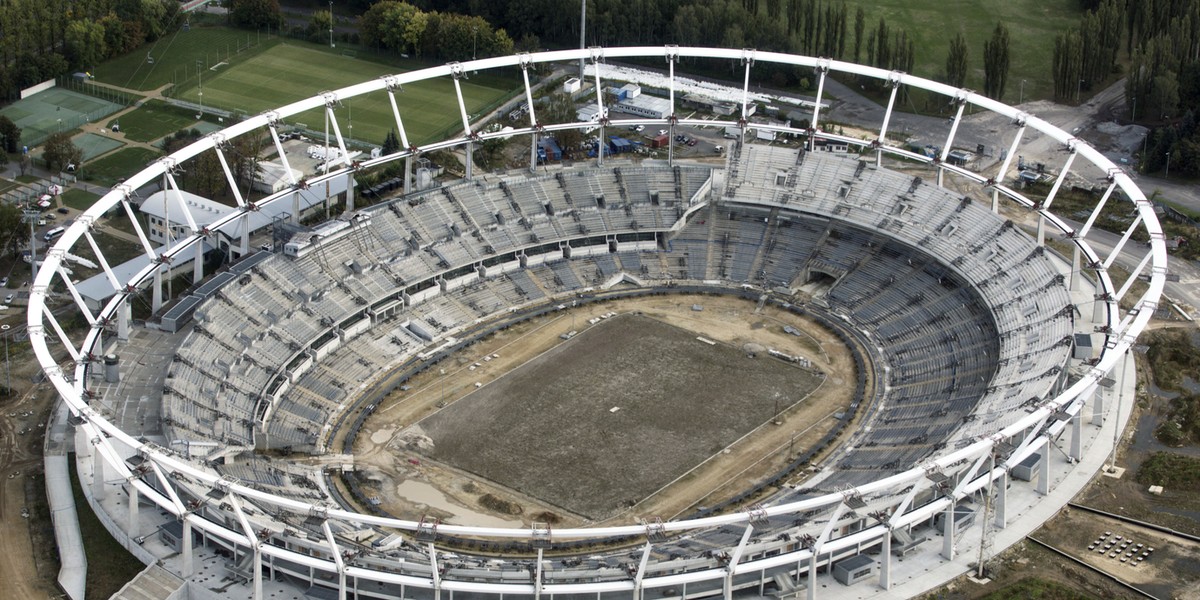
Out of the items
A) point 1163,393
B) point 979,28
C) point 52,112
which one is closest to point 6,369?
point 52,112

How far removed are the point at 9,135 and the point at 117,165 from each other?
36.3 feet

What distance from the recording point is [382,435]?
105562mm

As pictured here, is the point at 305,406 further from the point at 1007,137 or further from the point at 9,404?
the point at 1007,137

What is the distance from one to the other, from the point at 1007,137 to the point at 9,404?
99.6 metres

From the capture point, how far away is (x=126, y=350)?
104 metres

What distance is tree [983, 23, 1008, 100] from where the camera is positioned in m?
159

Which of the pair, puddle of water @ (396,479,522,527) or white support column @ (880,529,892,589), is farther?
puddle of water @ (396,479,522,527)

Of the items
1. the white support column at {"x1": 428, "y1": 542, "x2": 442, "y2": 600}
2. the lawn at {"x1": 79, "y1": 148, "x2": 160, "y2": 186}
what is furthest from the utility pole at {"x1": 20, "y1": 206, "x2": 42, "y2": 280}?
the white support column at {"x1": 428, "y1": 542, "x2": 442, "y2": 600}

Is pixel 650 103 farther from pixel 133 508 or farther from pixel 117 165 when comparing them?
pixel 133 508

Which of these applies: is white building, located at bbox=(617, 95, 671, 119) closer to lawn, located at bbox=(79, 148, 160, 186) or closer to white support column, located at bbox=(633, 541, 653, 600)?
lawn, located at bbox=(79, 148, 160, 186)

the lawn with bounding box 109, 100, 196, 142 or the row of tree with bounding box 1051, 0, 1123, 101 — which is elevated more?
the row of tree with bounding box 1051, 0, 1123, 101

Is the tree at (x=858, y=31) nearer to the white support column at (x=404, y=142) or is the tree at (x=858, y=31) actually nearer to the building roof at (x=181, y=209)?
the white support column at (x=404, y=142)

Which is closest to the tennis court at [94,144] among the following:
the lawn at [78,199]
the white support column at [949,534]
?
the lawn at [78,199]

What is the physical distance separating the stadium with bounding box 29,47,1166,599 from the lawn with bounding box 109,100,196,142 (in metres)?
27.1
